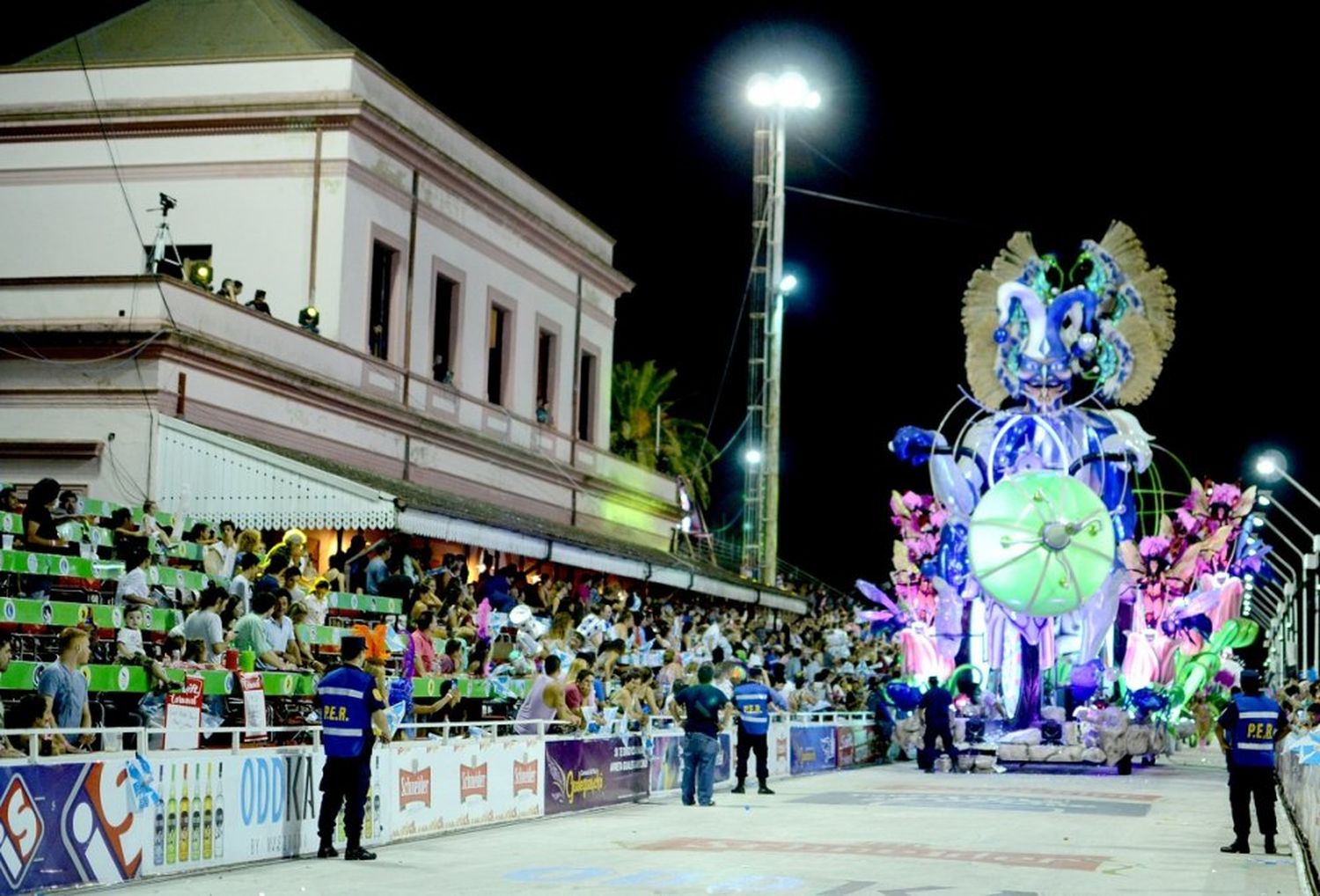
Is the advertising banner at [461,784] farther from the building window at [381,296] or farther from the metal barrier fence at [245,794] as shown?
the building window at [381,296]

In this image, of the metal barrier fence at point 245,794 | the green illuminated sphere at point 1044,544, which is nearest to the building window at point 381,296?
the green illuminated sphere at point 1044,544

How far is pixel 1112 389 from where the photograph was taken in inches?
1459

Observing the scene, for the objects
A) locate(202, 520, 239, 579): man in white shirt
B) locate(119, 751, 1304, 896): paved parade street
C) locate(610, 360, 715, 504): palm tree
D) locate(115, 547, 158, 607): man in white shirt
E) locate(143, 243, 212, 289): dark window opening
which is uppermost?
locate(610, 360, 715, 504): palm tree

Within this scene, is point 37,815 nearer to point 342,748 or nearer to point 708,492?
point 342,748

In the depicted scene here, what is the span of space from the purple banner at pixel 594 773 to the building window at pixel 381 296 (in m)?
12.9

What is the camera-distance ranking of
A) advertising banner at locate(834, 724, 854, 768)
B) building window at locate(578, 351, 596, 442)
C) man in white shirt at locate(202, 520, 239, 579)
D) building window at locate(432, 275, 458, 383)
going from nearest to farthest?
man in white shirt at locate(202, 520, 239, 579), advertising banner at locate(834, 724, 854, 768), building window at locate(432, 275, 458, 383), building window at locate(578, 351, 596, 442)

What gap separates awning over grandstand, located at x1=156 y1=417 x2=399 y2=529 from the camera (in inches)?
1088

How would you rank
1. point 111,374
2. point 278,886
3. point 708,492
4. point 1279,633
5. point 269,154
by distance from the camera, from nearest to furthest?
point 278,886
point 111,374
point 269,154
point 708,492
point 1279,633

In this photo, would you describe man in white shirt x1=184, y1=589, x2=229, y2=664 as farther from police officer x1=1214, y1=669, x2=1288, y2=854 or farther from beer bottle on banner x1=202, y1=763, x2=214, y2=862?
police officer x1=1214, y1=669, x2=1288, y2=854

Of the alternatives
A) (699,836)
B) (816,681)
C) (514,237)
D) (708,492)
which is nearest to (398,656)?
(699,836)

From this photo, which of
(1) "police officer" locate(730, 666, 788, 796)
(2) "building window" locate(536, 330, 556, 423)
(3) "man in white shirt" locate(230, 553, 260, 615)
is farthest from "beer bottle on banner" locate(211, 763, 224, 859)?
(2) "building window" locate(536, 330, 556, 423)

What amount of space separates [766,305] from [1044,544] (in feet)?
37.7

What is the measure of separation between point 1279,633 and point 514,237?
104 meters

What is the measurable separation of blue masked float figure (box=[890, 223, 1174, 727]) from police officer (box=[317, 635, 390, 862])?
2092 cm
